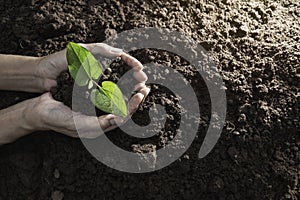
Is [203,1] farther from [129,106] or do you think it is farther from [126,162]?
[126,162]

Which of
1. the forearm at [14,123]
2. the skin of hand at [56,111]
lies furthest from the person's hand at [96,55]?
the forearm at [14,123]

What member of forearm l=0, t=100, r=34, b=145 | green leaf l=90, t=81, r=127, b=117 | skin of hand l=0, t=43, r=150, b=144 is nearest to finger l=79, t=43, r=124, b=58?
skin of hand l=0, t=43, r=150, b=144

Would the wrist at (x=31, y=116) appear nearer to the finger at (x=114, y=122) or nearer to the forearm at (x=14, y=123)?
the forearm at (x=14, y=123)

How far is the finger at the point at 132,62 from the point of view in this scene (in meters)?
1.37

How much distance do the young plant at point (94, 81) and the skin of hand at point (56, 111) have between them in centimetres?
4

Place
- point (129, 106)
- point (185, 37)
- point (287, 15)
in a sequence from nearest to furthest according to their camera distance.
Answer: point (129, 106) < point (185, 37) < point (287, 15)

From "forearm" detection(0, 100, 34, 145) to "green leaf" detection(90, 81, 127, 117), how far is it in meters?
0.22

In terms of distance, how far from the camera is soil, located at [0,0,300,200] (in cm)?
134

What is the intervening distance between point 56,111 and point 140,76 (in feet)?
0.76

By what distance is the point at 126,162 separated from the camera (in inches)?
53.0

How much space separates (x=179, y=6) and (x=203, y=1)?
3.1 inches

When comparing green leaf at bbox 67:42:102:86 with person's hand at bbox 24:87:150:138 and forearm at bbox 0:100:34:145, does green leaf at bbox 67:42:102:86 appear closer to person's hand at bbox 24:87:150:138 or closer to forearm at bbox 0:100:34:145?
person's hand at bbox 24:87:150:138

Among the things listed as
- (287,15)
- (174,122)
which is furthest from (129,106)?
(287,15)

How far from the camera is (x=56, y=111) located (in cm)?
133
